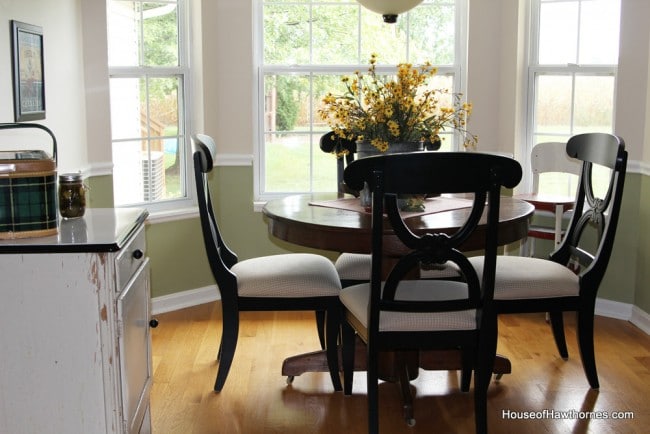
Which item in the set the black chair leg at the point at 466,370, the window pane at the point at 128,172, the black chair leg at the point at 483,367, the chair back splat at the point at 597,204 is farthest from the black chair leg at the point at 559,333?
the window pane at the point at 128,172

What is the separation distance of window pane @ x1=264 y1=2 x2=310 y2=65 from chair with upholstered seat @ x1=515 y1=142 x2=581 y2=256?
1.44 metres

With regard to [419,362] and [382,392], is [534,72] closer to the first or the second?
[419,362]

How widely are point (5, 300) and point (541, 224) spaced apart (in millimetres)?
3304

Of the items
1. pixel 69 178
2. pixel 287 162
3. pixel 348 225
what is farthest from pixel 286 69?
pixel 69 178

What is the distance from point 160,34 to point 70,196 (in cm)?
224

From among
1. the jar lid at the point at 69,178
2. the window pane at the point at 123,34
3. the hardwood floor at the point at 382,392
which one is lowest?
the hardwood floor at the point at 382,392

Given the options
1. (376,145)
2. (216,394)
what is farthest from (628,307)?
(216,394)

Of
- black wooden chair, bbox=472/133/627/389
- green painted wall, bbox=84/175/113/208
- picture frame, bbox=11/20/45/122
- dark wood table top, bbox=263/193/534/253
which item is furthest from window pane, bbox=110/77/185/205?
black wooden chair, bbox=472/133/627/389

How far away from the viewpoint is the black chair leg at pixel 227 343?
3.34m

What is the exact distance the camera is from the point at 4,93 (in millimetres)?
3020

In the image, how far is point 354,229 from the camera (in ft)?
9.84

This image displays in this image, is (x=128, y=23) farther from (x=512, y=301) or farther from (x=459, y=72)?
(x=512, y=301)

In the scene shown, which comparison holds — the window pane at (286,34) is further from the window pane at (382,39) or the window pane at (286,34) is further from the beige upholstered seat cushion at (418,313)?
the beige upholstered seat cushion at (418,313)

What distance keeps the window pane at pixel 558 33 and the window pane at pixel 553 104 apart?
10 cm
